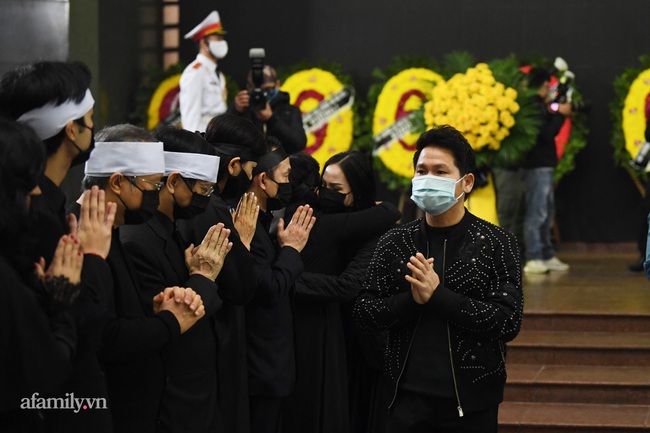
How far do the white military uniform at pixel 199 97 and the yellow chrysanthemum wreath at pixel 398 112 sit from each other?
108 inches

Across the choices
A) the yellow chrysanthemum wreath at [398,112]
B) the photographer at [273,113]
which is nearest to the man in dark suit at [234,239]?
the photographer at [273,113]

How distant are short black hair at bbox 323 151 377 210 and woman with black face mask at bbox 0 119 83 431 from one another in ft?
9.01

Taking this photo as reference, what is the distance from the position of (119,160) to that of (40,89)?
0.49m

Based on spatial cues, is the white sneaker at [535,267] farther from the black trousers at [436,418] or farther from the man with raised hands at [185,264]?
the man with raised hands at [185,264]

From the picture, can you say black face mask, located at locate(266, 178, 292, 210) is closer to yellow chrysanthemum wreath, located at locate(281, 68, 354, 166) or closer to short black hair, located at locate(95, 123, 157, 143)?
short black hair, located at locate(95, 123, 157, 143)

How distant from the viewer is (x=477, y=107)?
28.1ft

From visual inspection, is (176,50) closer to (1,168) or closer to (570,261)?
(570,261)

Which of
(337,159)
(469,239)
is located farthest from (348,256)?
(469,239)

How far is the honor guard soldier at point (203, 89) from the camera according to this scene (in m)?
8.82

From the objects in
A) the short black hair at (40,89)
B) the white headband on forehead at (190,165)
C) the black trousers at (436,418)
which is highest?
the short black hair at (40,89)

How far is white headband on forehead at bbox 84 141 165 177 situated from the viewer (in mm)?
3609

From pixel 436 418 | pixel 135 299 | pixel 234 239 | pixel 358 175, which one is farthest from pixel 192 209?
pixel 358 175

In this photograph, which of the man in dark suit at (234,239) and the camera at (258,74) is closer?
the man in dark suit at (234,239)

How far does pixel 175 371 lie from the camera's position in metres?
3.75
